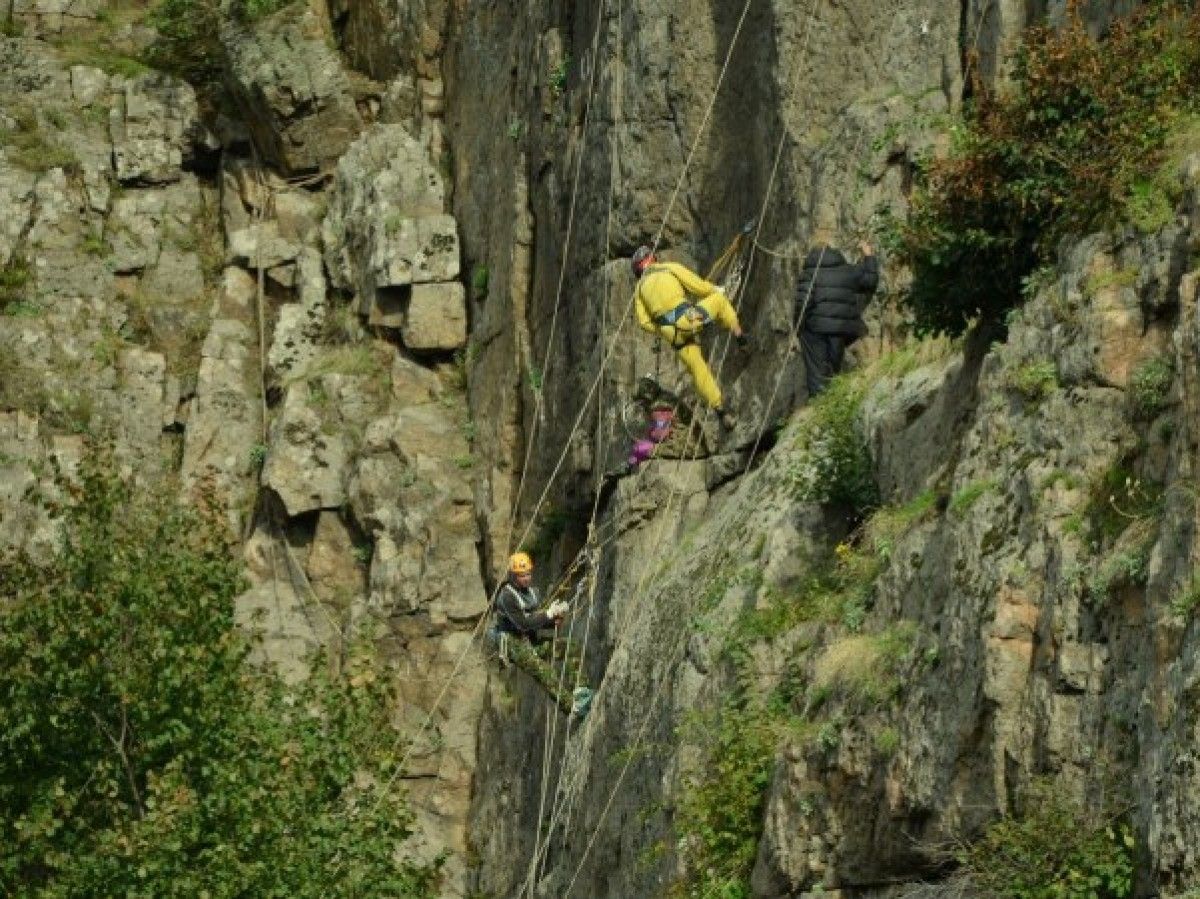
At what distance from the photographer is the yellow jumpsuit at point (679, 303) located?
25812 mm

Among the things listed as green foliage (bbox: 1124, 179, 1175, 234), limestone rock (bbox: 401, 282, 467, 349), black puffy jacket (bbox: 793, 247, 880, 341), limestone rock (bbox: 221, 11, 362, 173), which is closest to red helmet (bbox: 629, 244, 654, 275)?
black puffy jacket (bbox: 793, 247, 880, 341)

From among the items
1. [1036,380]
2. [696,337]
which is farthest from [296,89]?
[1036,380]

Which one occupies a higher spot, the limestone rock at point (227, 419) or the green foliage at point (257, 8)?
the green foliage at point (257, 8)

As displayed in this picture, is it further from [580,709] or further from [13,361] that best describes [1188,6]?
[13,361]

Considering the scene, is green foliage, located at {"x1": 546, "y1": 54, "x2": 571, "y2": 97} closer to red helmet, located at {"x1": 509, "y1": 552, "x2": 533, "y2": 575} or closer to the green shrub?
red helmet, located at {"x1": 509, "y1": 552, "x2": 533, "y2": 575}

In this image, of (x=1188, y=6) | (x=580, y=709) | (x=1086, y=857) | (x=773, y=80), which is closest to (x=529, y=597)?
(x=580, y=709)

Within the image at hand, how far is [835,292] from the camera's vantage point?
23.9m

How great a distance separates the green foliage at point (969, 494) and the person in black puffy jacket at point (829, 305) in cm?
583

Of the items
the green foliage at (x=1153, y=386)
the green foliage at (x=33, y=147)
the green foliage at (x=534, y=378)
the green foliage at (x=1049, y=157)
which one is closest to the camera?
the green foliage at (x=1153, y=386)

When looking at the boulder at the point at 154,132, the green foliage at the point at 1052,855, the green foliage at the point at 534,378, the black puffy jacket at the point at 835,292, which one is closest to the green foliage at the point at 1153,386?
the green foliage at the point at 1052,855

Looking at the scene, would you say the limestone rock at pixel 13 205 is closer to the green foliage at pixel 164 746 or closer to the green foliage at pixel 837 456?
the green foliage at pixel 164 746

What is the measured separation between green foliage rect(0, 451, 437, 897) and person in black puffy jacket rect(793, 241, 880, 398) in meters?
5.09

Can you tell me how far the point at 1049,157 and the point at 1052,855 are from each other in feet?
15.9

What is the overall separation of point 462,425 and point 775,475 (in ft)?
44.1
